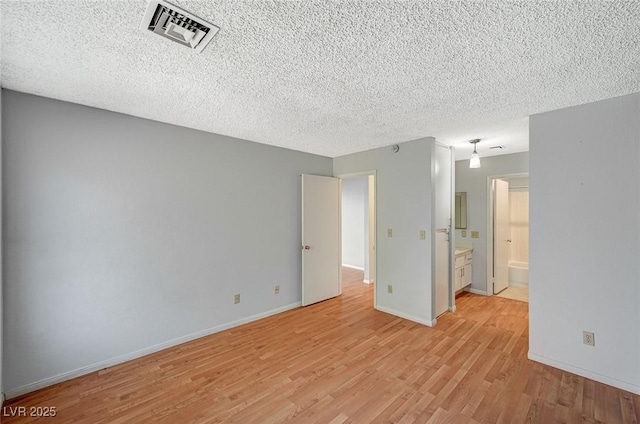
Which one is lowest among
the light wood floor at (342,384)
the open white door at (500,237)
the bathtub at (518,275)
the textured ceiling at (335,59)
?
the light wood floor at (342,384)

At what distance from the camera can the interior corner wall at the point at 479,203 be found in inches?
177

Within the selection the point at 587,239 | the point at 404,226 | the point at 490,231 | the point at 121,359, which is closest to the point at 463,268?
the point at 490,231

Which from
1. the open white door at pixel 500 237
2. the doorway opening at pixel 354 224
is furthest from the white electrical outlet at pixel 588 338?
the doorway opening at pixel 354 224

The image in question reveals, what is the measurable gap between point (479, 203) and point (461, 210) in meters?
0.32

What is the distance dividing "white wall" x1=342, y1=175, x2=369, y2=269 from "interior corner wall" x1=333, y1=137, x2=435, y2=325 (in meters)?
2.67

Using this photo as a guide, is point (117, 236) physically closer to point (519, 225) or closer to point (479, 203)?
point (479, 203)

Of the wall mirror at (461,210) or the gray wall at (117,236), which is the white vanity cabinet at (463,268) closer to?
the wall mirror at (461,210)

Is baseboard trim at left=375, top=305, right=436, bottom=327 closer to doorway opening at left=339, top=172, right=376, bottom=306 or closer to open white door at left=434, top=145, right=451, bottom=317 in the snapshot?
open white door at left=434, top=145, right=451, bottom=317

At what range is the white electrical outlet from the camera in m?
2.30

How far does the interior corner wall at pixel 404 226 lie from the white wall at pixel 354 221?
2673 mm

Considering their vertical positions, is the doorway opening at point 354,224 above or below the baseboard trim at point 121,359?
above

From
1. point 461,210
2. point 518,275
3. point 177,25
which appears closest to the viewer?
point 177,25

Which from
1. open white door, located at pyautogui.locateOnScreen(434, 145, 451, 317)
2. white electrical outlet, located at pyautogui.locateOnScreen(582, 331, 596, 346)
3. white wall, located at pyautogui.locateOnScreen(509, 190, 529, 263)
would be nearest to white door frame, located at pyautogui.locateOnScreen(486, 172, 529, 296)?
open white door, located at pyautogui.locateOnScreen(434, 145, 451, 317)

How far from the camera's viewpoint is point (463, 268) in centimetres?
452
